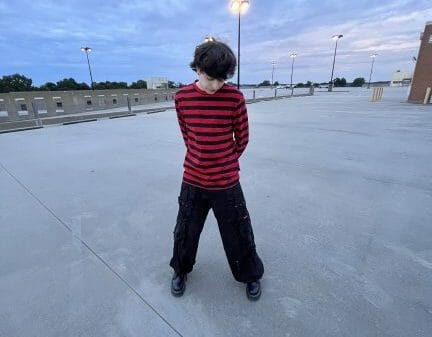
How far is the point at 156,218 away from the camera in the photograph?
2.56 m

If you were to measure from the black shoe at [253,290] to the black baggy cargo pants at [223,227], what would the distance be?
0.04 meters

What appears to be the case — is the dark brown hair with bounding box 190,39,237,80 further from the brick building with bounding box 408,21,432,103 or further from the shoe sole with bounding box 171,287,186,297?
the brick building with bounding box 408,21,432,103

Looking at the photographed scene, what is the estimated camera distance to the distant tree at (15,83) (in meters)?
36.2

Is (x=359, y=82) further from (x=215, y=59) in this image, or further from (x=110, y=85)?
(x=215, y=59)

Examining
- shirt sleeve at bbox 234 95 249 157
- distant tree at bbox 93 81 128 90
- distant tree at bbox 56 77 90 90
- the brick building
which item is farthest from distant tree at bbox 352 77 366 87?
shirt sleeve at bbox 234 95 249 157

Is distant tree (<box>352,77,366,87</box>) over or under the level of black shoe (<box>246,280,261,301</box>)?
over

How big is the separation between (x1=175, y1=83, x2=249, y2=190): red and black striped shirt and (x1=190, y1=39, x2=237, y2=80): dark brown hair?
12cm

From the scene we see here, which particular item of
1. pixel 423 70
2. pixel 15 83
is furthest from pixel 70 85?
pixel 423 70

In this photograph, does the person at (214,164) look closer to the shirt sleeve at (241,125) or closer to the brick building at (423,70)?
the shirt sleeve at (241,125)

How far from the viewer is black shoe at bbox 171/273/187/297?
1.67 m

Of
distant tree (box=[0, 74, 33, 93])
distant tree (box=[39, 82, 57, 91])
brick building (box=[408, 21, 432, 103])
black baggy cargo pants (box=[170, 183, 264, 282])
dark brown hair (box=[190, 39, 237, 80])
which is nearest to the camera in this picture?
dark brown hair (box=[190, 39, 237, 80])

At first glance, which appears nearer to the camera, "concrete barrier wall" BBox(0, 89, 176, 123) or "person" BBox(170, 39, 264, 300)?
"person" BBox(170, 39, 264, 300)

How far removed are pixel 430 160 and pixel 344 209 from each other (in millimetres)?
2572

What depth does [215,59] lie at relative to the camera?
128 centimetres
